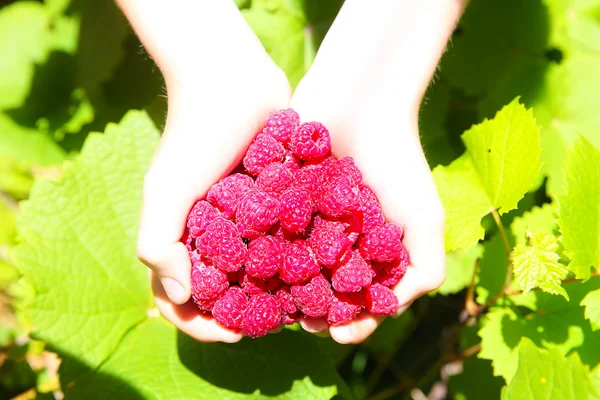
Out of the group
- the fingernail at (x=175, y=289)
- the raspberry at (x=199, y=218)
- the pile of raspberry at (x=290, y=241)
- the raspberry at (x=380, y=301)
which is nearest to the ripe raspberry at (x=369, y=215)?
the pile of raspberry at (x=290, y=241)

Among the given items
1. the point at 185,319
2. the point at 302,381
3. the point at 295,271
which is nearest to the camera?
the point at 295,271

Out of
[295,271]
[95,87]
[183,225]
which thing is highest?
[95,87]

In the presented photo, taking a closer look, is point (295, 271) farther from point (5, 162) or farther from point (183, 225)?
point (5, 162)

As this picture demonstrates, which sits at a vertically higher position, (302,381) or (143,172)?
(143,172)

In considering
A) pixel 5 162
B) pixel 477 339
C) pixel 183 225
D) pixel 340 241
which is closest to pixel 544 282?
pixel 340 241

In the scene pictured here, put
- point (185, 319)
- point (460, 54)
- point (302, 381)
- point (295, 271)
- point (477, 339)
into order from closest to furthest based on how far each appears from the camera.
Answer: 1. point (295, 271)
2. point (185, 319)
3. point (302, 381)
4. point (477, 339)
5. point (460, 54)

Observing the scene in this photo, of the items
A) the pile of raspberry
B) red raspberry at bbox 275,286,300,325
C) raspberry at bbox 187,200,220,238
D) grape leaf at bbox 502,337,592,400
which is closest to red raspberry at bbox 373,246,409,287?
the pile of raspberry

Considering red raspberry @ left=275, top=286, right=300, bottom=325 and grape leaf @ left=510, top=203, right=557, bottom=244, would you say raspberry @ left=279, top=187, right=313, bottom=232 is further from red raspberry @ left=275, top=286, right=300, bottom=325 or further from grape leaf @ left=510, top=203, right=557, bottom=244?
grape leaf @ left=510, top=203, right=557, bottom=244

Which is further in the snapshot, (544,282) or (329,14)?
(329,14)
